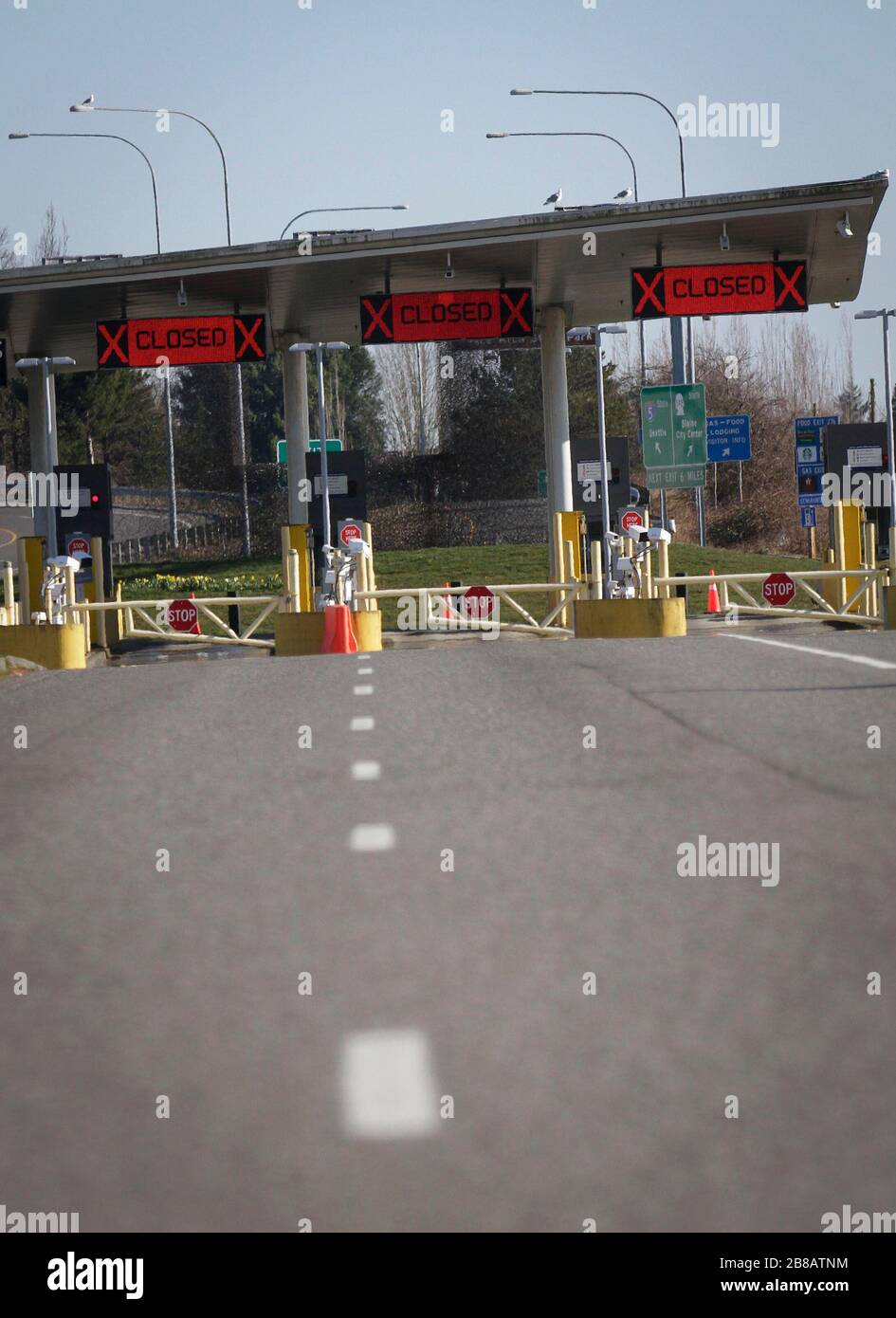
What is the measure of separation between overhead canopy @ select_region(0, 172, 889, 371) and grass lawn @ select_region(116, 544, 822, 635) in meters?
17.9

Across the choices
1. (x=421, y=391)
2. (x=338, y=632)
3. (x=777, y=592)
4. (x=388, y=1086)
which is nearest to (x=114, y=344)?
(x=338, y=632)

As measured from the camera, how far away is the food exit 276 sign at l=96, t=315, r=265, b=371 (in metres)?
29.7

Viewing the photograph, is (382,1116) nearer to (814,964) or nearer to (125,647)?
(814,964)

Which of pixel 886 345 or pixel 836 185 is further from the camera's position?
pixel 886 345

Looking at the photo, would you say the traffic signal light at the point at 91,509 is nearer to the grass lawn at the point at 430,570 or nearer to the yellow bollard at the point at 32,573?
the yellow bollard at the point at 32,573

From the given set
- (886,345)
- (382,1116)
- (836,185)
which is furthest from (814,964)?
(886,345)

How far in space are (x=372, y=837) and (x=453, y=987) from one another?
228 centimetres

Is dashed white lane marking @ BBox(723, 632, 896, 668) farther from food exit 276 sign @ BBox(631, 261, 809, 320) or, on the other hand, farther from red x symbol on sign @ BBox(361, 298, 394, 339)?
red x symbol on sign @ BBox(361, 298, 394, 339)

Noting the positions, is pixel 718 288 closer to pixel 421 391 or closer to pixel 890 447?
pixel 890 447

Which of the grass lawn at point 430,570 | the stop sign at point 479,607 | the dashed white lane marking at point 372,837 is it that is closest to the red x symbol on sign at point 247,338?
the stop sign at point 479,607

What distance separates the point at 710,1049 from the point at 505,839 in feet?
8.95

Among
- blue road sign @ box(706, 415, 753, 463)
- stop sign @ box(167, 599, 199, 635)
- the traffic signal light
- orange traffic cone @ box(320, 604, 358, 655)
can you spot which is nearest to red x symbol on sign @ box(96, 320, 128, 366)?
stop sign @ box(167, 599, 199, 635)

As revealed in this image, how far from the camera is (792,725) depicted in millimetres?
10031
